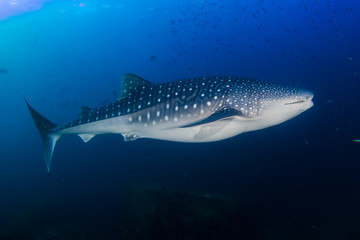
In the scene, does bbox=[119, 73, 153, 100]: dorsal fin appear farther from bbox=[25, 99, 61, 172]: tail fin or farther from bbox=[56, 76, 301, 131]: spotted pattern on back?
bbox=[25, 99, 61, 172]: tail fin

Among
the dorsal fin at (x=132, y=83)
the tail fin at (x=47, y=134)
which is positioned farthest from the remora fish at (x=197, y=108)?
the tail fin at (x=47, y=134)

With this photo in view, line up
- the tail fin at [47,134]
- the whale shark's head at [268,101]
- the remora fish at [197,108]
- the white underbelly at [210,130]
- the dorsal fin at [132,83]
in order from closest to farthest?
1. the whale shark's head at [268,101]
2. the remora fish at [197,108]
3. the white underbelly at [210,130]
4. the dorsal fin at [132,83]
5. the tail fin at [47,134]

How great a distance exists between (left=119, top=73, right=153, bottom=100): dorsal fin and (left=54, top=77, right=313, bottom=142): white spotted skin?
0.43 ft

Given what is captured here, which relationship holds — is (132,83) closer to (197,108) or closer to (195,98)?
(195,98)

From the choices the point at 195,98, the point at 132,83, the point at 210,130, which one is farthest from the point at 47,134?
the point at 210,130

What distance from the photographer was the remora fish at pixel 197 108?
4.47 metres

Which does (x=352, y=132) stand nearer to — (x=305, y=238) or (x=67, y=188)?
(x=305, y=238)

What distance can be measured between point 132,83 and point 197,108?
211 cm

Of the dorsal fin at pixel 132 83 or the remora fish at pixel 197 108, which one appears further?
the dorsal fin at pixel 132 83

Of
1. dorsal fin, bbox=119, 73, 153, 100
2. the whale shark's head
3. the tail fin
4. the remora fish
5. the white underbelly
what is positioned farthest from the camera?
the tail fin

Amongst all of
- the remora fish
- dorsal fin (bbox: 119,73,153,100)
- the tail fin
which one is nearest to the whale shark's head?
the remora fish

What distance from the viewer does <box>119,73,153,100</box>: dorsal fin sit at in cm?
555

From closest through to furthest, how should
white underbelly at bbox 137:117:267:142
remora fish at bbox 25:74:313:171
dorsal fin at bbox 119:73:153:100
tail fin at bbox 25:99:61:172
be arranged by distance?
remora fish at bbox 25:74:313:171, white underbelly at bbox 137:117:267:142, dorsal fin at bbox 119:73:153:100, tail fin at bbox 25:99:61:172

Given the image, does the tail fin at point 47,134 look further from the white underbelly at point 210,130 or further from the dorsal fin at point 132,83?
the white underbelly at point 210,130
